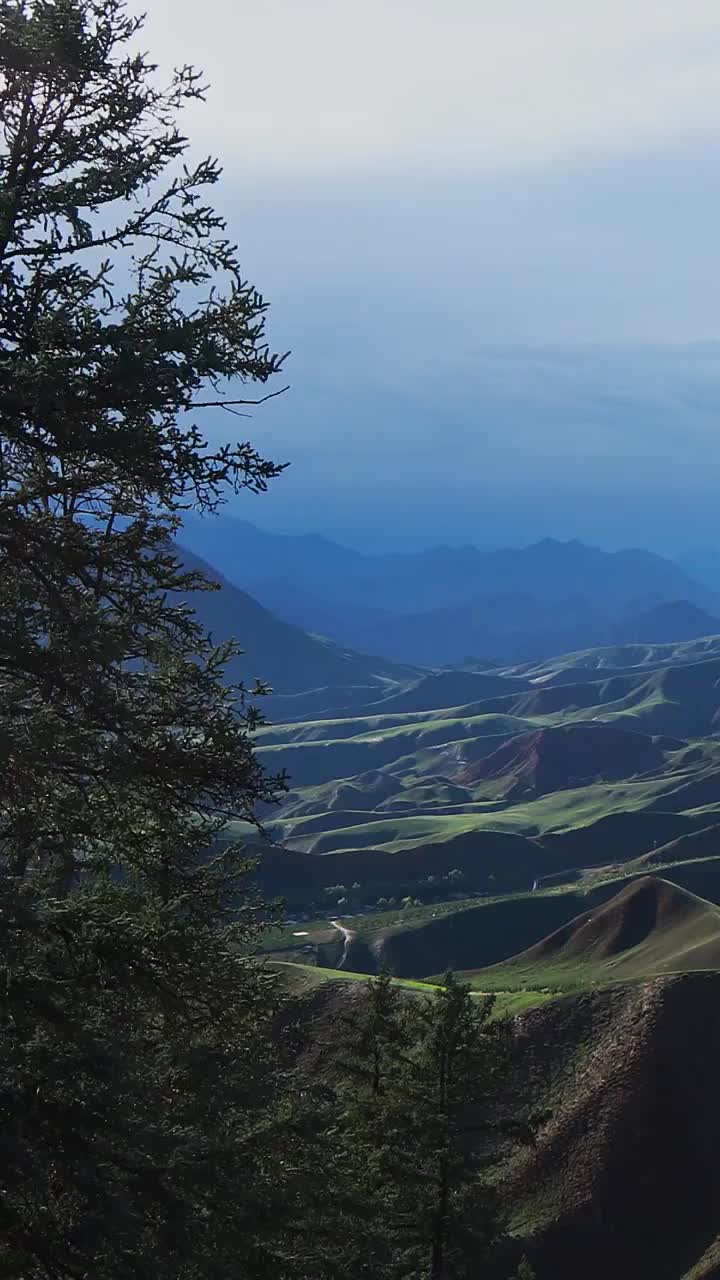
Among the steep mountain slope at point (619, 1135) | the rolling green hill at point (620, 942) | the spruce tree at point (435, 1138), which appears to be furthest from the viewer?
the rolling green hill at point (620, 942)

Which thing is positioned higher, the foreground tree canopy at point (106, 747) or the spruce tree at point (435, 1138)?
the foreground tree canopy at point (106, 747)

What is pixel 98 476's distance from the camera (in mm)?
11266

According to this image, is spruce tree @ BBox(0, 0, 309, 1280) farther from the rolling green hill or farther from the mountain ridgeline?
the rolling green hill

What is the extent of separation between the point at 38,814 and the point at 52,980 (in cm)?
197

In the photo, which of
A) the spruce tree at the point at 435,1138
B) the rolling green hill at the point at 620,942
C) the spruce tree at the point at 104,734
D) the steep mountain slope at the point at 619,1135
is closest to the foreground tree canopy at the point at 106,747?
the spruce tree at the point at 104,734

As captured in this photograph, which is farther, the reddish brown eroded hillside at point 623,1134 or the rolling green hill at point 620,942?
the rolling green hill at point 620,942

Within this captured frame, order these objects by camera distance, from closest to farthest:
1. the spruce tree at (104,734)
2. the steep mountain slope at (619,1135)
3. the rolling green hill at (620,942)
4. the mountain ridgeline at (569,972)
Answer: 1. the spruce tree at (104,734)
2. the steep mountain slope at (619,1135)
3. the mountain ridgeline at (569,972)
4. the rolling green hill at (620,942)

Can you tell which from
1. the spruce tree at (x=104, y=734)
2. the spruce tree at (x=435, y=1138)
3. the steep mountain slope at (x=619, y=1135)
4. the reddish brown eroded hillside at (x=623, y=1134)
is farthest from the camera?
the reddish brown eroded hillside at (x=623, y=1134)

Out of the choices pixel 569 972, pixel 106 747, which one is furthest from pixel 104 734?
pixel 569 972

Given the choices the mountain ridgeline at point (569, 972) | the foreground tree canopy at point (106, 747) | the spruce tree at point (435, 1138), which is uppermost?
the foreground tree canopy at point (106, 747)

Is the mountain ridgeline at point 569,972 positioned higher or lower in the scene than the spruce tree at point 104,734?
lower

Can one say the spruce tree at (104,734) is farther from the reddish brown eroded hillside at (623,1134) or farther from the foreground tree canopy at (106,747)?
the reddish brown eroded hillside at (623,1134)

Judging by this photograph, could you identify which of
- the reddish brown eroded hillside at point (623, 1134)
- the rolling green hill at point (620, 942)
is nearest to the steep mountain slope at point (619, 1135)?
the reddish brown eroded hillside at point (623, 1134)

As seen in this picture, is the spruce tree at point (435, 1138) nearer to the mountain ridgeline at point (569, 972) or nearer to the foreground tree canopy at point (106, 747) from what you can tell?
the mountain ridgeline at point (569, 972)
